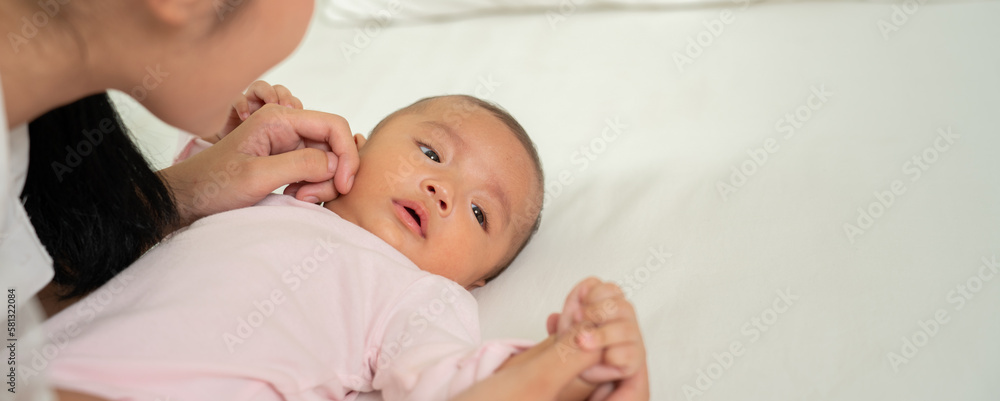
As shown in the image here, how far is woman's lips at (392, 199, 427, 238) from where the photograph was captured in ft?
3.95

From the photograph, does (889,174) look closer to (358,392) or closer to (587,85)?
(587,85)

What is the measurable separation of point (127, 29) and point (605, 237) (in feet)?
2.72

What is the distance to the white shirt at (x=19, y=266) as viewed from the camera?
86 cm

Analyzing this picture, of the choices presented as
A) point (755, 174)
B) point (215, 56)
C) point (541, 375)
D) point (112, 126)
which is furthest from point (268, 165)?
point (755, 174)

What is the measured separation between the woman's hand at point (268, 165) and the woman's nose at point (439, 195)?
0.40 feet

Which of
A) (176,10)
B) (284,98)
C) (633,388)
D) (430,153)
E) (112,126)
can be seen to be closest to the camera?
(176,10)

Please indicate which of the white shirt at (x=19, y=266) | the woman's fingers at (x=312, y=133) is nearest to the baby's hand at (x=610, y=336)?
the woman's fingers at (x=312, y=133)

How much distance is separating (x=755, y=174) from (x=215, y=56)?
3.21 feet

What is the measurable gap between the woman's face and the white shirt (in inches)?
6.5

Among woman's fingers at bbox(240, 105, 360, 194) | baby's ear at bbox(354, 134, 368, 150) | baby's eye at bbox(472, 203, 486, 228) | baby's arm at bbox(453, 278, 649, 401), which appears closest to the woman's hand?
woman's fingers at bbox(240, 105, 360, 194)

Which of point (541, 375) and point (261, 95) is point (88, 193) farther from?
point (541, 375)

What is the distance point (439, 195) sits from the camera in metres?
1.21

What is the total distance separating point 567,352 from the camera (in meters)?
0.82

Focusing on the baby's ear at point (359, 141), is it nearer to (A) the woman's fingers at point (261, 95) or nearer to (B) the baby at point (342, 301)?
(B) the baby at point (342, 301)
